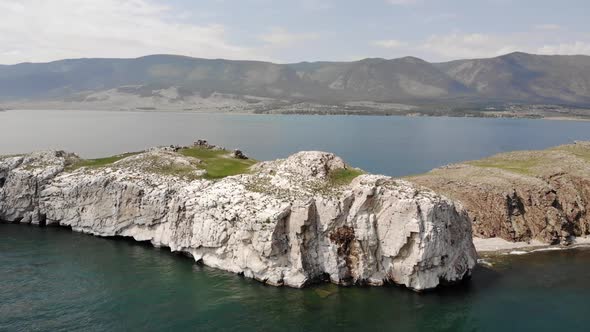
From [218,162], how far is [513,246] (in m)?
40.4

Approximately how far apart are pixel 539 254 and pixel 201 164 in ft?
144

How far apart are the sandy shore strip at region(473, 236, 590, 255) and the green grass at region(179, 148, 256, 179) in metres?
31.2

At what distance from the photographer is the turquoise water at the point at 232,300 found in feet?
107

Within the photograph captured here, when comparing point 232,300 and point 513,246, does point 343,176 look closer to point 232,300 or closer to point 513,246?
point 232,300

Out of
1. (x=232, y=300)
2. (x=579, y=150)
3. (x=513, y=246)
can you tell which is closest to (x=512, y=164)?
(x=579, y=150)

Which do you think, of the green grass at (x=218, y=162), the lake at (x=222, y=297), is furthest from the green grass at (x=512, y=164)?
the green grass at (x=218, y=162)

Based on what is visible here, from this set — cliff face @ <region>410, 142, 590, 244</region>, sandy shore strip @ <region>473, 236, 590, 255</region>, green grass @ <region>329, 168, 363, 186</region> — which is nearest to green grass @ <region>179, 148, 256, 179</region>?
green grass @ <region>329, 168, 363, 186</region>

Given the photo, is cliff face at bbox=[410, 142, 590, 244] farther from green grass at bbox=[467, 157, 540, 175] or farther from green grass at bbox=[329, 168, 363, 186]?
green grass at bbox=[329, 168, 363, 186]

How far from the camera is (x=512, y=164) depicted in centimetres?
7594

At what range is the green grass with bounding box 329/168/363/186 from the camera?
4425 cm

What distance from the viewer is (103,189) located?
5288cm

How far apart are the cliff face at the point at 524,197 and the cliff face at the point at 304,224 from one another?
17474mm

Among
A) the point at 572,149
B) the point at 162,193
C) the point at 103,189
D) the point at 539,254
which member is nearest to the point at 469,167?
the point at 539,254

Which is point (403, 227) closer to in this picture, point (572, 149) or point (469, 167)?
point (469, 167)
